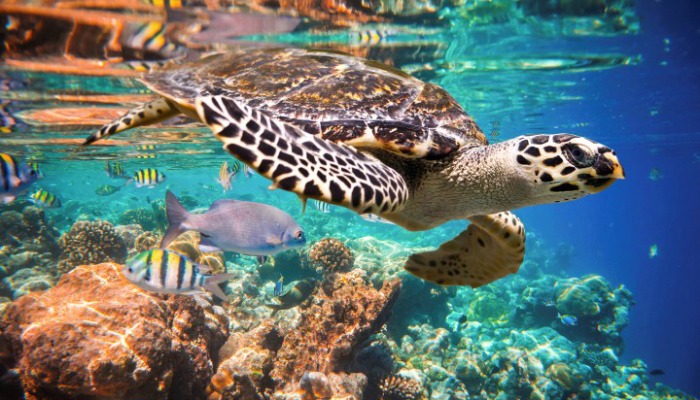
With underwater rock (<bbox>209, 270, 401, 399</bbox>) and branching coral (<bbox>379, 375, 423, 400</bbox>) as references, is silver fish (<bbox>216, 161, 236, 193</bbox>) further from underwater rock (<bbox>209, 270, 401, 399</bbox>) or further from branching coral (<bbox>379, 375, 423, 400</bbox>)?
branching coral (<bbox>379, 375, 423, 400</bbox>)

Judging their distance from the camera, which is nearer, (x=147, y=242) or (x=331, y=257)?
(x=331, y=257)

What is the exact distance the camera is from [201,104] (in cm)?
209

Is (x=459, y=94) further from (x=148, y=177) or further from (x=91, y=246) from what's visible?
(x=91, y=246)

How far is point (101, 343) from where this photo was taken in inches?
148

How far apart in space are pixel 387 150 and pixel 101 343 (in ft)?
12.0

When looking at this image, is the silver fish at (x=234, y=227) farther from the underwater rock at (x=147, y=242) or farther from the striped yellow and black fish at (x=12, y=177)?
the underwater rock at (x=147, y=242)

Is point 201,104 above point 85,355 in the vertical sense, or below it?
above

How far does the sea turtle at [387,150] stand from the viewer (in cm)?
220

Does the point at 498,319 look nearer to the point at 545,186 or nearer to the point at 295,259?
the point at 295,259

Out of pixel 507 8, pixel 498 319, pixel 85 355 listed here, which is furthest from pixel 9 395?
pixel 498 319

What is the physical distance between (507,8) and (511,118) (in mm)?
15221

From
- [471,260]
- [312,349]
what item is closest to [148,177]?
[312,349]

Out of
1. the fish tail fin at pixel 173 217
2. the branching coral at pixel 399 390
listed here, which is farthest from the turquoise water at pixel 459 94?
the fish tail fin at pixel 173 217

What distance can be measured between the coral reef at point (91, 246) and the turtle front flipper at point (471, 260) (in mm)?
10099
